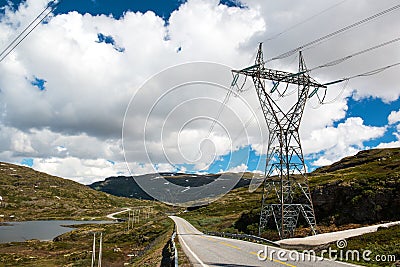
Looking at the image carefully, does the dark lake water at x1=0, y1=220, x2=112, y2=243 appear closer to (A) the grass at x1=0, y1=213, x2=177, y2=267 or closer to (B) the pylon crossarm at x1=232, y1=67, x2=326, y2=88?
(A) the grass at x1=0, y1=213, x2=177, y2=267

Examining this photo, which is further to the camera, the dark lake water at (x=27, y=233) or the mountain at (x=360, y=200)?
the dark lake water at (x=27, y=233)

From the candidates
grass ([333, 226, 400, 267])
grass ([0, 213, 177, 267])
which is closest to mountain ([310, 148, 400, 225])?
grass ([333, 226, 400, 267])

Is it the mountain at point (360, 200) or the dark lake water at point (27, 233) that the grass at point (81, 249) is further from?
the mountain at point (360, 200)

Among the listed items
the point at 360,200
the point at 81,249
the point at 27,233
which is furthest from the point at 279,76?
the point at 27,233

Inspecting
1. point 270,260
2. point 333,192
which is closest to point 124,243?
point 333,192

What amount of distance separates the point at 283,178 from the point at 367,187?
620 inches

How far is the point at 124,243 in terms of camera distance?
282 feet

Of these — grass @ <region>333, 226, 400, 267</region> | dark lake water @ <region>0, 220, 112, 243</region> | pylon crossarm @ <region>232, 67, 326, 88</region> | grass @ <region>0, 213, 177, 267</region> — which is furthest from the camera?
dark lake water @ <region>0, 220, 112, 243</region>

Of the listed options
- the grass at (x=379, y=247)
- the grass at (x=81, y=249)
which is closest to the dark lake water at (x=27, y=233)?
the grass at (x=81, y=249)

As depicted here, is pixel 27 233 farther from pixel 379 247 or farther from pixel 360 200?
pixel 379 247

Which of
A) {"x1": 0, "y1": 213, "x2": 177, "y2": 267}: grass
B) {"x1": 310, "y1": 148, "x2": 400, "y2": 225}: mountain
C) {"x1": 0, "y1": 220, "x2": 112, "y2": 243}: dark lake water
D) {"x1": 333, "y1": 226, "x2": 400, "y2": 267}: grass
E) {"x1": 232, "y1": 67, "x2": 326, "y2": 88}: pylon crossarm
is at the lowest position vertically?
{"x1": 0, "y1": 220, "x2": 112, "y2": 243}: dark lake water

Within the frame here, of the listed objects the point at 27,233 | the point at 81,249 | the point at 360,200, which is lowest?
the point at 27,233

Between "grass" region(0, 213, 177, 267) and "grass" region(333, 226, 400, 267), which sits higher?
"grass" region(333, 226, 400, 267)

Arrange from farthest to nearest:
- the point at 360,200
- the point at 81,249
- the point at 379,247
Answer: the point at 81,249
the point at 360,200
the point at 379,247
